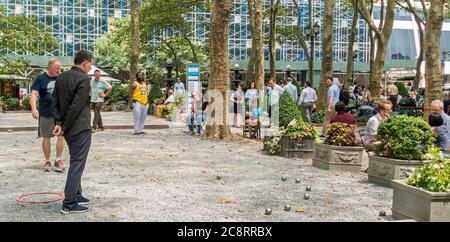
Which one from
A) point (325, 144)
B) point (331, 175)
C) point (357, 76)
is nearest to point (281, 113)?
point (325, 144)

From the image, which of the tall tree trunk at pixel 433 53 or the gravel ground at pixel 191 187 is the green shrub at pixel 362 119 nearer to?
the tall tree trunk at pixel 433 53

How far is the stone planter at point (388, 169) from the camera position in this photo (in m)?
7.80

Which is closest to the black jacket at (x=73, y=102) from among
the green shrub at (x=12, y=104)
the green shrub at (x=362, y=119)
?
the green shrub at (x=362, y=119)

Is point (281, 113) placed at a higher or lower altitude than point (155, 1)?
lower

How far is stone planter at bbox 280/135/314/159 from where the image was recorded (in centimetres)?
1171

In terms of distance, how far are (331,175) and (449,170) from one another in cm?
390

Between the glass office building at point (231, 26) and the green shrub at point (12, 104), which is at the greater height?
the glass office building at point (231, 26)

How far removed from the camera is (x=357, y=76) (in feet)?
235

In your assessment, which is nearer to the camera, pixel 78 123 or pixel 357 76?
pixel 78 123

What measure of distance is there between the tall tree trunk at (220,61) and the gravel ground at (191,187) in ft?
8.34

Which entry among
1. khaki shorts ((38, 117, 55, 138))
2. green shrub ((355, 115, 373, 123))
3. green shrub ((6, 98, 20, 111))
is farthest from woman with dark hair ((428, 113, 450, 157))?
green shrub ((6, 98, 20, 111))

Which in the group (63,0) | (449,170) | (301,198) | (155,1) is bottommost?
(301,198)
